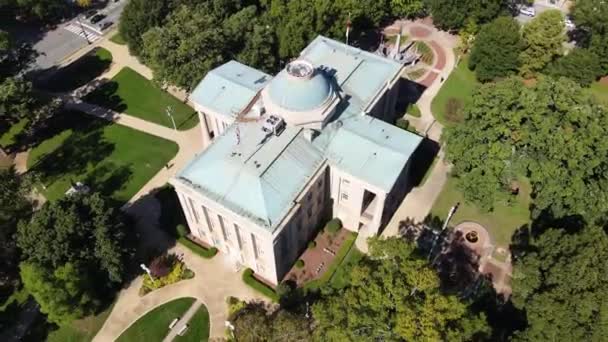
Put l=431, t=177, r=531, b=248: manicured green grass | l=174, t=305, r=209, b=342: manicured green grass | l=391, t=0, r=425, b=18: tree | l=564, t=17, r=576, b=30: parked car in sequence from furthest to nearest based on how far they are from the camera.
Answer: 1. l=564, t=17, r=576, b=30: parked car
2. l=391, t=0, r=425, b=18: tree
3. l=431, t=177, r=531, b=248: manicured green grass
4. l=174, t=305, r=209, b=342: manicured green grass

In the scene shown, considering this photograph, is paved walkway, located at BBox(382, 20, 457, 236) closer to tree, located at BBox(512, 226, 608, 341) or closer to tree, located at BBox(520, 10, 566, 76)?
tree, located at BBox(520, 10, 566, 76)

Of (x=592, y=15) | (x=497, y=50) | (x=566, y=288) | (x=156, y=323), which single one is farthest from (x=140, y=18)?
(x=592, y=15)

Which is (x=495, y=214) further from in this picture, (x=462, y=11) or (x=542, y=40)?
(x=462, y=11)

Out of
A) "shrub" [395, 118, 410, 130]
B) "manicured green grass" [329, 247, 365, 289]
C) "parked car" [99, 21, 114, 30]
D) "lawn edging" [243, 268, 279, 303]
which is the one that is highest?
"shrub" [395, 118, 410, 130]

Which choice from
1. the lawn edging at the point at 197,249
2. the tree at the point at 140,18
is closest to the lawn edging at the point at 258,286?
the lawn edging at the point at 197,249

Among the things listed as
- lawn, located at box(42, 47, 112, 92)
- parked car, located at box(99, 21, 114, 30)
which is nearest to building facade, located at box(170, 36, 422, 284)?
lawn, located at box(42, 47, 112, 92)
